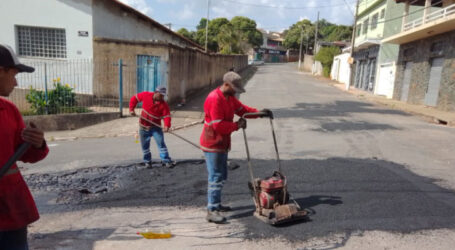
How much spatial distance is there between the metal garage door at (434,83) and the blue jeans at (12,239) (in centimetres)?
1870

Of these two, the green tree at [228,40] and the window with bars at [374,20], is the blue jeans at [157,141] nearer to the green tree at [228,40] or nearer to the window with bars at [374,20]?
the window with bars at [374,20]

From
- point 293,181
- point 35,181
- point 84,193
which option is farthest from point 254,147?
point 35,181

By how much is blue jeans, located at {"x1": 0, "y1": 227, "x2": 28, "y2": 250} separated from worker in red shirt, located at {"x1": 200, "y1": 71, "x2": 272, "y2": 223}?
7.03ft

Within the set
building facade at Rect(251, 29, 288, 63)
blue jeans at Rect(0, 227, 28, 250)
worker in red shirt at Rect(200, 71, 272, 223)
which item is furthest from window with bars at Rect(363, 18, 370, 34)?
building facade at Rect(251, 29, 288, 63)

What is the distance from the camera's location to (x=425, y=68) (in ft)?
59.2

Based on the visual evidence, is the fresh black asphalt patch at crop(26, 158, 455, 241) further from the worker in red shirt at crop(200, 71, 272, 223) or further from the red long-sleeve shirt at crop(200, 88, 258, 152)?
the red long-sleeve shirt at crop(200, 88, 258, 152)

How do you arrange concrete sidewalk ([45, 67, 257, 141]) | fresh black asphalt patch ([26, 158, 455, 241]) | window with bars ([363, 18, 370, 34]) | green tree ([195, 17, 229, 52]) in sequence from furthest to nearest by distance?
green tree ([195, 17, 229, 52])
window with bars ([363, 18, 370, 34])
concrete sidewalk ([45, 67, 257, 141])
fresh black asphalt patch ([26, 158, 455, 241])

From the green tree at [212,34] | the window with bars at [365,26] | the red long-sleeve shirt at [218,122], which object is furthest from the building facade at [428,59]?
the green tree at [212,34]

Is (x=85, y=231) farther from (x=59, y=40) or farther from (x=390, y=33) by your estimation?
(x=390, y=33)

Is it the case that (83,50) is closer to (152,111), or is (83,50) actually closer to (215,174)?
(152,111)

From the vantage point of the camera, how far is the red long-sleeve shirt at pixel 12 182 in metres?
2.08

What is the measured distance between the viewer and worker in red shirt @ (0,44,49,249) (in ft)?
6.78

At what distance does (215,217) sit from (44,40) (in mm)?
14070

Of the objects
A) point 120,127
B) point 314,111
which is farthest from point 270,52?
point 120,127
